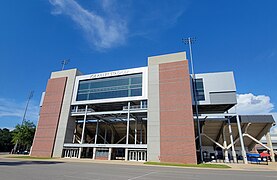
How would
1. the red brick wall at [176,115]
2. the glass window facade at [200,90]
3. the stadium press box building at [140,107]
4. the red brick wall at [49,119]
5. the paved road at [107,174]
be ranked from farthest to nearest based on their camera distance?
1. the red brick wall at [49,119]
2. the glass window facade at [200,90]
3. the stadium press box building at [140,107]
4. the red brick wall at [176,115]
5. the paved road at [107,174]

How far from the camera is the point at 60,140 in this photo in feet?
103

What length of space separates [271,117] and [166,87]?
19.5 meters

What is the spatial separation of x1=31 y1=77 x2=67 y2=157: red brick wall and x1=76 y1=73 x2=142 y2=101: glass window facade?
456 centimetres

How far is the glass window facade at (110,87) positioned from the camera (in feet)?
101

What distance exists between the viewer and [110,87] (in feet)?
106

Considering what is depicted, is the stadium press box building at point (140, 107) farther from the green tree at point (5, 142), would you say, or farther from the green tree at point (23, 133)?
the green tree at point (5, 142)

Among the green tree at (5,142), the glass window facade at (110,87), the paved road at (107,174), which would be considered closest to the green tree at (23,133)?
the glass window facade at (110,87)

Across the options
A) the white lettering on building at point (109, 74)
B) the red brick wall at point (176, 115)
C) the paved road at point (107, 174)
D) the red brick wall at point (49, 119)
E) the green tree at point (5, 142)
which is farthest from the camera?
the green tree at point (5, 142)

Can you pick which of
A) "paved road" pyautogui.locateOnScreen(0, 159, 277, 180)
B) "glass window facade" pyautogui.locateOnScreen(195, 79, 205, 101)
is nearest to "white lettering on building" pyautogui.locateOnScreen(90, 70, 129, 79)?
"glass window facade" pyautogui.locateOnScreen(195, 79, 205, 101)

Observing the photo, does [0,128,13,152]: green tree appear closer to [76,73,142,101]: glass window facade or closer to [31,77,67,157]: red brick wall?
[31,77,67,157]: red brick wall

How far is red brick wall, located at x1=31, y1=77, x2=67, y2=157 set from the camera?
31311 mm

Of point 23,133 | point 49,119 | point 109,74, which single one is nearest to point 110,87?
point 109,74

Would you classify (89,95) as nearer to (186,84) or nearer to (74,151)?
(74,151)

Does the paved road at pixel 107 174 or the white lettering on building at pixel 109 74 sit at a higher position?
the white lettering on building at pixel 109 74
